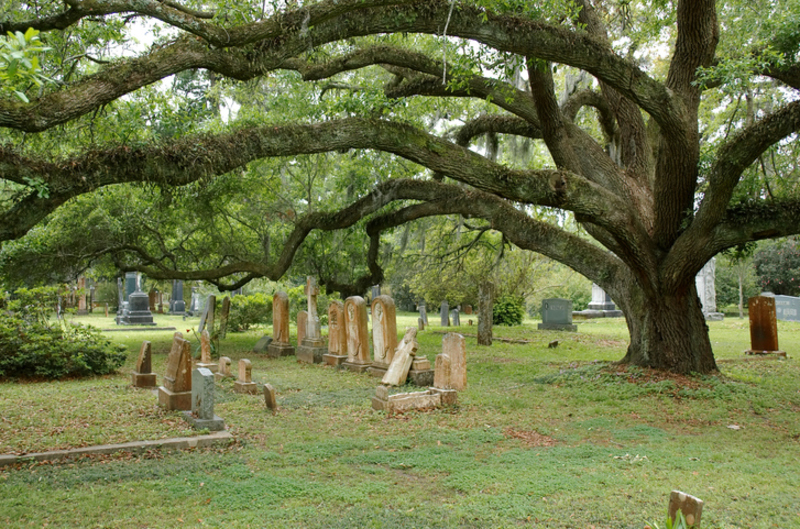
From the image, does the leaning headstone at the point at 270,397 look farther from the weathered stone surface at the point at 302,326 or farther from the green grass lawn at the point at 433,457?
the weathered stone surface at the point at 302,326

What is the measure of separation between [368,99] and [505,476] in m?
5.28

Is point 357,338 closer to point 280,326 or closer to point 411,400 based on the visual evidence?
point 280,326

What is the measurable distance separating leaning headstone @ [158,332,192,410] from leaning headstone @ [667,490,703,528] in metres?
6.13

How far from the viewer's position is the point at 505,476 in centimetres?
480

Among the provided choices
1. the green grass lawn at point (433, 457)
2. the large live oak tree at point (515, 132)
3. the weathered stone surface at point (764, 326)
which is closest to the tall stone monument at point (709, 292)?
the weathered stone surface at point (764, 326)

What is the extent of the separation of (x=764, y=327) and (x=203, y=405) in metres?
12.7

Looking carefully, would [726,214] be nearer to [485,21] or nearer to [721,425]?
[721,425]

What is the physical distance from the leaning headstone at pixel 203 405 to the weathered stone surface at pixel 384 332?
14.2ft

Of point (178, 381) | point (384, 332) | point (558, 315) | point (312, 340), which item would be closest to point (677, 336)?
point (384, 332)

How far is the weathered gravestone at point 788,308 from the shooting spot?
23625mm

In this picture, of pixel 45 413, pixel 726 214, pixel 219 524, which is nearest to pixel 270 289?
pixel 45 413

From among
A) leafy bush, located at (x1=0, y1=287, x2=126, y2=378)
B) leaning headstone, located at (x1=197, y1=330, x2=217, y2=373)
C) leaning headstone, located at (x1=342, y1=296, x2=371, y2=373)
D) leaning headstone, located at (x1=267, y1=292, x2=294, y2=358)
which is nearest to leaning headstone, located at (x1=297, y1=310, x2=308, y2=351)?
leaning headstone, located at (x1=267, y1=292, x2=294, y2=358)

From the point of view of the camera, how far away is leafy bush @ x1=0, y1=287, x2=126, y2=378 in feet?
32.2

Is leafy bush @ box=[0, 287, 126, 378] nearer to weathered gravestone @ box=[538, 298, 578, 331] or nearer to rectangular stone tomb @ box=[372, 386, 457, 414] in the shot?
rectangular stone tomb @ box=[372, 386, 457, 414]
